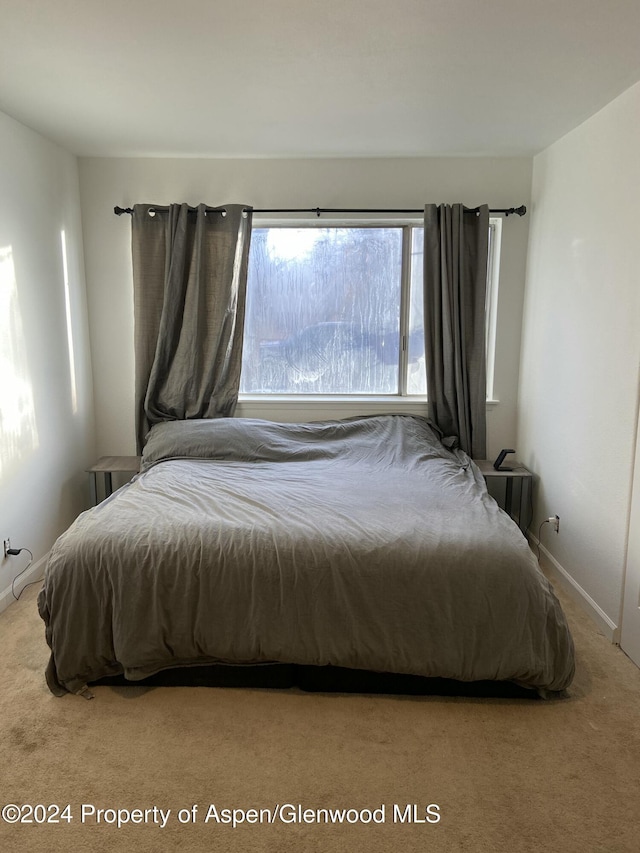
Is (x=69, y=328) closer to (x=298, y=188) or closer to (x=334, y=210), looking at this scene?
(x=298, y=188)

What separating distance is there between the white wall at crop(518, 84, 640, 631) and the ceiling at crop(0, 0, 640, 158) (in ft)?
0.81

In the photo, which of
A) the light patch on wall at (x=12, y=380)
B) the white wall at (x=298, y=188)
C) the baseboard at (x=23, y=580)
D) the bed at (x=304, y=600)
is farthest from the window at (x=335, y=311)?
the bed at (x=304, y=600)

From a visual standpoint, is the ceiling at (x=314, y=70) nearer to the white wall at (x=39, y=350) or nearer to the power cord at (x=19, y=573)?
the white wall at (x=39, y=350)

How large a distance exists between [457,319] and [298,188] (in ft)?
4.29

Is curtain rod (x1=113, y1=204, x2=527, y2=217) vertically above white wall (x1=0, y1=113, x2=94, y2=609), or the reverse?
curtain rod (x1=113, y1=204, x2=527, y2=217)

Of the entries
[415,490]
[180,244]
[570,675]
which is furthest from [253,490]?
[180,244]

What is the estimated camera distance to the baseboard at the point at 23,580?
9.04 feet

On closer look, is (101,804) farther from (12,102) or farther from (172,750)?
(12,102)

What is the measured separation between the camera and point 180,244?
346cm

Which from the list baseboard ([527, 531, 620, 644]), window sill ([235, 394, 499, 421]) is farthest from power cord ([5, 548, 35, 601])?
baseboard ([527, 531, 620, 644])

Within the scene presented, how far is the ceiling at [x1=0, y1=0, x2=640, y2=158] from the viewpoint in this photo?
1836mm

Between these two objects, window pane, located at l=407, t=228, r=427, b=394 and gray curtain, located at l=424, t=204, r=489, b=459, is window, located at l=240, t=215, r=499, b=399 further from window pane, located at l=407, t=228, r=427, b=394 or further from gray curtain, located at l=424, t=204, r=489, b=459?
gray curtain, located at l=424, t=204, r=489, b=459

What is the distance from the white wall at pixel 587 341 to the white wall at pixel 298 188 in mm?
148

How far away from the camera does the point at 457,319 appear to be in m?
3.48
